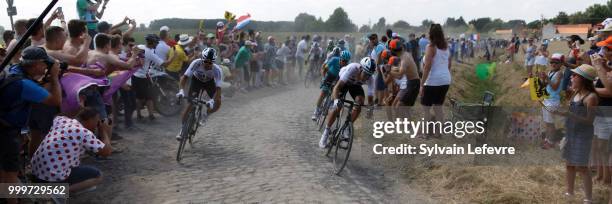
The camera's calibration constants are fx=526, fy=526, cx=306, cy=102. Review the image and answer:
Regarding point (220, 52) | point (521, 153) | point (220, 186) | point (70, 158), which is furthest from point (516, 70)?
point (70, 158)

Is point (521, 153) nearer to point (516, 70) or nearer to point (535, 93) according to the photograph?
point (535, 93)

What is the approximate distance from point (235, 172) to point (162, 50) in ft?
16.9

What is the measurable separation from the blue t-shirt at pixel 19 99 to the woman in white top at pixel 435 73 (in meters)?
5.60

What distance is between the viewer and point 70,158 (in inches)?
205

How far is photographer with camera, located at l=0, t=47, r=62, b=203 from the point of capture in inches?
187

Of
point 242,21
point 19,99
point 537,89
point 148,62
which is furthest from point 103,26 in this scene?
point 242,21

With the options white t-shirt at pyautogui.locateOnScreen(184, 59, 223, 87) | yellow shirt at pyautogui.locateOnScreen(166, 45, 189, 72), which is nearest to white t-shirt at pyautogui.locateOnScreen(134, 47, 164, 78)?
yellow shirt at pyautogui.locateOnScreen(166, 45, 189, 72)

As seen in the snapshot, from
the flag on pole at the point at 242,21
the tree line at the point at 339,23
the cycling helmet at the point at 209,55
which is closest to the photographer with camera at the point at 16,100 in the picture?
the cycling helmet at the point at 209,55

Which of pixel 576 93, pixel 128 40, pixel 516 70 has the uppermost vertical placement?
pixel 128 40

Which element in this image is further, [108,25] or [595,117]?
[108,25]

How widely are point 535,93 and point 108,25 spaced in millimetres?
7884

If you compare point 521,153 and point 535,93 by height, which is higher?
point 535,93

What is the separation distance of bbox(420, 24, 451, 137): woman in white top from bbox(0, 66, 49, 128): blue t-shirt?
560 cm

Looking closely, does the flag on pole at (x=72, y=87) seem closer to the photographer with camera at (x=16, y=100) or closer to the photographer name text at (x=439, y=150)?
the photographer with camera at (x=16, y=100)
